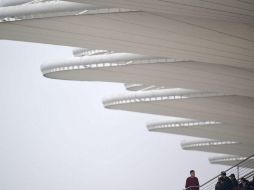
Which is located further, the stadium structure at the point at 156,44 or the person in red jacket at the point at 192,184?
the person in red jacket at the point at 192,184

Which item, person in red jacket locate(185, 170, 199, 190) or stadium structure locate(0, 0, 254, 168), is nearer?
stadium structure locate(0, 0, 254, 168)

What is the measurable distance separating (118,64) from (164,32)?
486 centimetres

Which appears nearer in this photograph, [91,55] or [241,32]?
[241,32]

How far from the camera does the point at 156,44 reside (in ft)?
94.2

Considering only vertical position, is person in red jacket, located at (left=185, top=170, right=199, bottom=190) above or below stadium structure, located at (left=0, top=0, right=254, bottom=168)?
below

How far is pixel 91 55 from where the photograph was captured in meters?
34.2

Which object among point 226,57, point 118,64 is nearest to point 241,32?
point 226,57

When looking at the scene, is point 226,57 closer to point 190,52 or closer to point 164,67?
point 190,52

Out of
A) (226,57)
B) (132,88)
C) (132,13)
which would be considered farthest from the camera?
(132,88)

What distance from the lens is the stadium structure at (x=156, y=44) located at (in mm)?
25094

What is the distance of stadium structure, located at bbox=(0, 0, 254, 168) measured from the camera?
82.3ft

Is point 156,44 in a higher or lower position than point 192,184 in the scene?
higher

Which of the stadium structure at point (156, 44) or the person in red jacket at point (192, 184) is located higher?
the stadium structure at point (156, 44)

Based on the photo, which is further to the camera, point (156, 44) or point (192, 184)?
point (156, 44)
